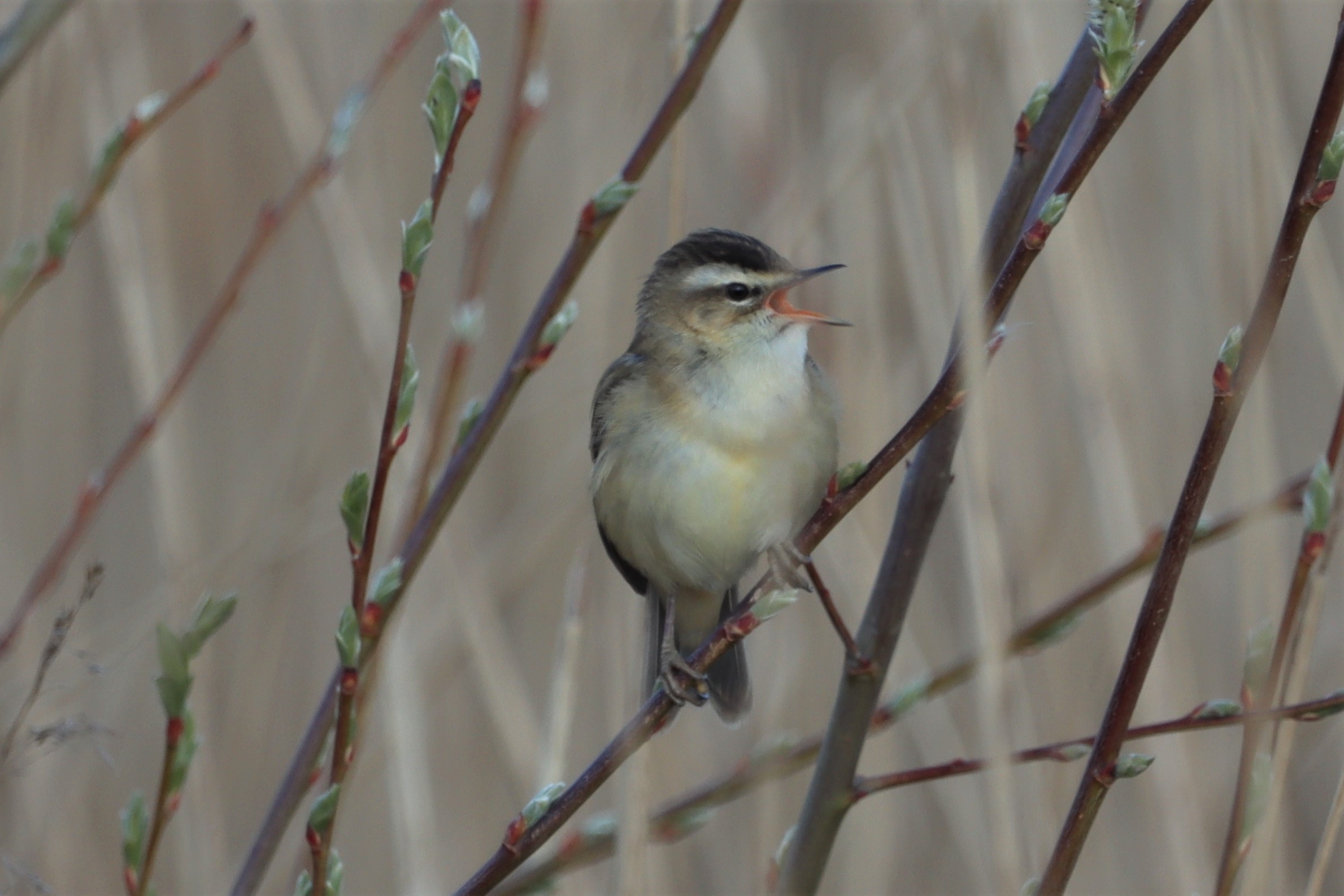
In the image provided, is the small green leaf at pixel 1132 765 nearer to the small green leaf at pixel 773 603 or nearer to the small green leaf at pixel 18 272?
the small green leaf at pixel 773 603

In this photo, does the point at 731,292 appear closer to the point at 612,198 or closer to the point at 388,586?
the point at 612,198

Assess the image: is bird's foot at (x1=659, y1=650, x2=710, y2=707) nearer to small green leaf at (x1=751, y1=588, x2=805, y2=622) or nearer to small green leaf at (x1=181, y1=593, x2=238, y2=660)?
small green leaf at (x1=751, y1=588, x2=805, y2=622)

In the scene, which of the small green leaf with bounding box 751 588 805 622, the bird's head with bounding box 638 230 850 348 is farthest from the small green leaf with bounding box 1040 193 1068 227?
the bird's head with bounding box 638 230 850 348

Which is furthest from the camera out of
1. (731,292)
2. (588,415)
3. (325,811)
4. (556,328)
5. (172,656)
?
(588,415)

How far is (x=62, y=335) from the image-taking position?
10.8 feet

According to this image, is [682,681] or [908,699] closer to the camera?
[908,699]

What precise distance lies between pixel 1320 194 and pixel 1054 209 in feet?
0.75

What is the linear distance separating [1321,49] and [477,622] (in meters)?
2.31

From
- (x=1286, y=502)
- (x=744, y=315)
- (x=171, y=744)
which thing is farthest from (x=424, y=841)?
(x=1286, y=502)

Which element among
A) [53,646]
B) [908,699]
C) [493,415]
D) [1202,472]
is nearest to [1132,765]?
[1202,472]

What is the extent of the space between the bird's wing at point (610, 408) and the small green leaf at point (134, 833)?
157 centimetres

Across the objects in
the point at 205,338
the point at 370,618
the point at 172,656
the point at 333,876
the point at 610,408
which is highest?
the point at 610,408

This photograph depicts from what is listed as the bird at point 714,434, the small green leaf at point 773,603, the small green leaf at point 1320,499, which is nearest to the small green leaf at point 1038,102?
the small green leaf at point 1320,499

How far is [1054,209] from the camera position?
50.3 inches
